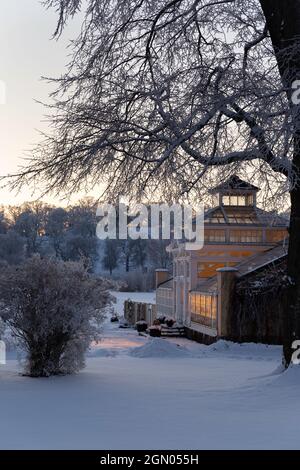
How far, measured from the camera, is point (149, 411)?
278 inches

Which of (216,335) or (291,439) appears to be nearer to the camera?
(291,439)

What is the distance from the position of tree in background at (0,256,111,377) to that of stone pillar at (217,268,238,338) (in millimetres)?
12669

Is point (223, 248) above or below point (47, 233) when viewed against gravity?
below

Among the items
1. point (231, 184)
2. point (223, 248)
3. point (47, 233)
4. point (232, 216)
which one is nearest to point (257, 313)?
point (223, 248)

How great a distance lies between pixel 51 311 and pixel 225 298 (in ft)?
44.9

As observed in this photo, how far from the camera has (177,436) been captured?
5777mm

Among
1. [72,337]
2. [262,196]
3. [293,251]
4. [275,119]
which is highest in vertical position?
[275,119]

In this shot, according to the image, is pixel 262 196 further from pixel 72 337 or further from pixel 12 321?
pixel 12 321

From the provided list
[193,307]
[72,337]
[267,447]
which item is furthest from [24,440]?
[193,307]

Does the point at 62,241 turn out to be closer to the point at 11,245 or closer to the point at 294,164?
the point at 11,245

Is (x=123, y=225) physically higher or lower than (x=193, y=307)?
higher

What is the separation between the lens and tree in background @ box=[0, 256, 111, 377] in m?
10.5

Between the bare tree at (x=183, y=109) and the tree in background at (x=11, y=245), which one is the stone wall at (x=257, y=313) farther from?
the tree in background at (x=11, y=245)

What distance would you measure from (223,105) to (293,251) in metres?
2.45
